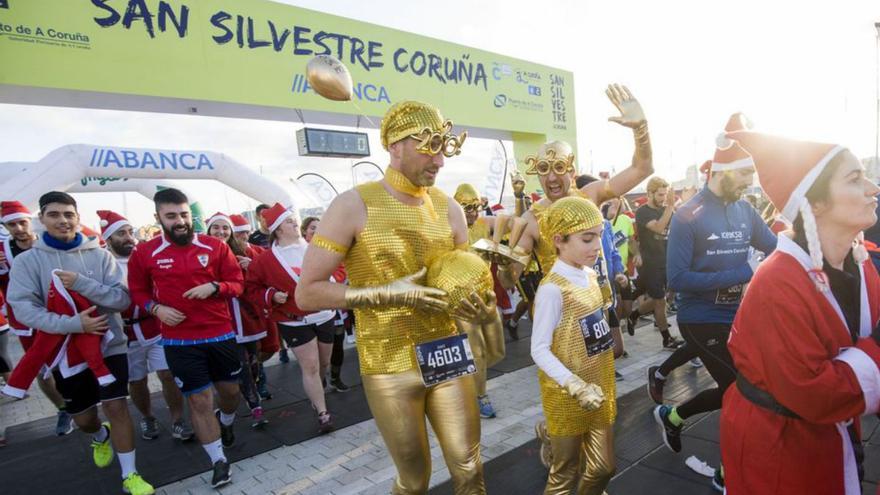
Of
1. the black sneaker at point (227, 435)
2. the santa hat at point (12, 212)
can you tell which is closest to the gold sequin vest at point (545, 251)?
the black sneaker at point (227, 435)

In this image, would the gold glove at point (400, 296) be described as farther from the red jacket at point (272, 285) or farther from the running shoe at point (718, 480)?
the red jacket at point (272, 285)

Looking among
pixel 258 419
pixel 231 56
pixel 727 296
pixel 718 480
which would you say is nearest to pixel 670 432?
pixel 718 480

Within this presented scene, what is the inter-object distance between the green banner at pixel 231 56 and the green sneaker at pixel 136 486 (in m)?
7.68

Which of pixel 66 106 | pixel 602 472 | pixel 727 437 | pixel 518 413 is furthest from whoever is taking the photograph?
pixel 66 106

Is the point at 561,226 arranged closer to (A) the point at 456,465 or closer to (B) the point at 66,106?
(A) the point at 456,465

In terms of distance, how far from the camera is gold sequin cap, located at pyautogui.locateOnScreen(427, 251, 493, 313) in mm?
1890

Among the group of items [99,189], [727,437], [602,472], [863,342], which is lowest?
[602,472]

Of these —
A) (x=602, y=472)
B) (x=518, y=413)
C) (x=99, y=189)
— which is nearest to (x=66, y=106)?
(x=99, y=189)

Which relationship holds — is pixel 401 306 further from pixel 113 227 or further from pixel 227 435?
pixel 113 227

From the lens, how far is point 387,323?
2041 millimetres

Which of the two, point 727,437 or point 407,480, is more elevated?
point 727,437

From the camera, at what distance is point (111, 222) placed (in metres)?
4.91

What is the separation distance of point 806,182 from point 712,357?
1826 mm

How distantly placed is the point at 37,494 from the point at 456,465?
3.93m
